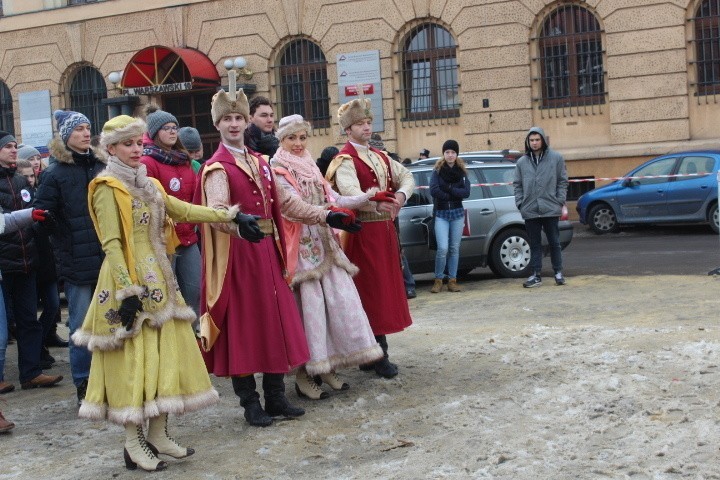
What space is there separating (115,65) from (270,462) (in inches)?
984

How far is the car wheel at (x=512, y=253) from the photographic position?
14.4 meters

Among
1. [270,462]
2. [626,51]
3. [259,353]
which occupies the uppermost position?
[626,51]

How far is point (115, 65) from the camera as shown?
29.9m

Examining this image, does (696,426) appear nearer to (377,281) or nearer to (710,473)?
(710,473)

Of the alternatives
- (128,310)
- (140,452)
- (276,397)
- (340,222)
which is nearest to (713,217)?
(340,222)

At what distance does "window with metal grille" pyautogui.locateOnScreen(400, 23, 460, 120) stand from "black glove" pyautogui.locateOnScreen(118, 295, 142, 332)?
20.5 metres

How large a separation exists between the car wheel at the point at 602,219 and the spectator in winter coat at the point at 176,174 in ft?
45.2

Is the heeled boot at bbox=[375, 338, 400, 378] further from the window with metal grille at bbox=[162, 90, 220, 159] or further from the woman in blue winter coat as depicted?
the window with metal grille at bbox=[162, 90, 220, 159]

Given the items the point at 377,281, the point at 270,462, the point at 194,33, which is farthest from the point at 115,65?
the point at 270,462

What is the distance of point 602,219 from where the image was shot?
21.5m

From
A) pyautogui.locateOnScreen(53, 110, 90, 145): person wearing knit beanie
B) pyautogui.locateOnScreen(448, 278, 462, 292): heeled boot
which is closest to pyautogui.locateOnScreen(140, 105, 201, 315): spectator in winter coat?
pyautogui.locateOnScreen(53, 110, 90, 145): person wearing knit beanie

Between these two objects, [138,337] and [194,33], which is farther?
[194,33]

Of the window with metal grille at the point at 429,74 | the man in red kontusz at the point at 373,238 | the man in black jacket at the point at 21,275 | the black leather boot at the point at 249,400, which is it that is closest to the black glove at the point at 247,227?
the black leather boot at the point at 249,400

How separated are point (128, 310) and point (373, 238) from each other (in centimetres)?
256
